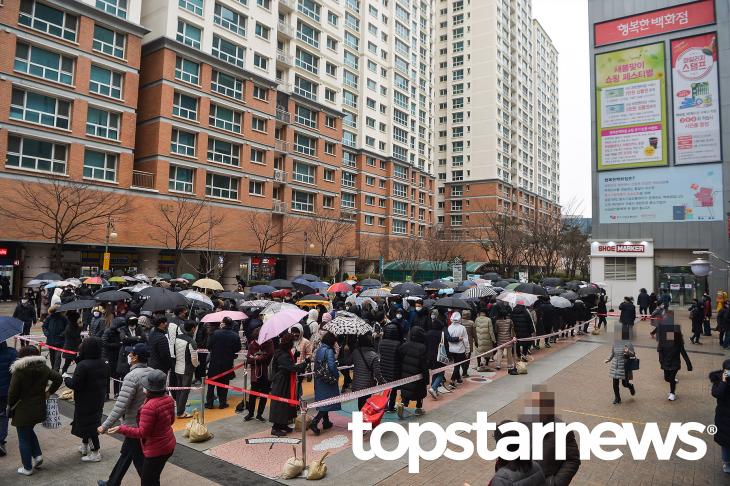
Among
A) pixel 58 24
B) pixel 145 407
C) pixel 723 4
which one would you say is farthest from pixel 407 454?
pixel 723 4

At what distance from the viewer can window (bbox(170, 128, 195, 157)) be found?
118 feet

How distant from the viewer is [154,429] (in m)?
4.81

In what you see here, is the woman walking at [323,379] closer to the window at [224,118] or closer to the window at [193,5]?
the window at [224,118]

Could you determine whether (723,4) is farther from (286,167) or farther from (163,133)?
(163,133)

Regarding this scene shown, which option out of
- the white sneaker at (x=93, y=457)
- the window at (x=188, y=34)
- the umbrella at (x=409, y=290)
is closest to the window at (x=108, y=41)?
the window at (x=188, y=34)

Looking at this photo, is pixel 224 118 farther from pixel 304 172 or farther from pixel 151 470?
pixel 151 470

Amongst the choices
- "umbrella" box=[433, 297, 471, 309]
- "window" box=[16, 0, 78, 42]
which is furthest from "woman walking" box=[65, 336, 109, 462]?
"window" box=[16, 0, 78, 42]

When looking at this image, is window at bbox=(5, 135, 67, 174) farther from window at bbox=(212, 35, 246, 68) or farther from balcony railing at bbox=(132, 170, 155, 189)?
window at bbox=(212, 35, 246, 68)

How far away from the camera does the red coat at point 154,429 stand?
15.7 ft

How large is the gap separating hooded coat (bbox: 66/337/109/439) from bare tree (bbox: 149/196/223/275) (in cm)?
2870

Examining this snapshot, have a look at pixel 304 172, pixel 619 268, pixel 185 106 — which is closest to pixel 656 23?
pixel 619 268

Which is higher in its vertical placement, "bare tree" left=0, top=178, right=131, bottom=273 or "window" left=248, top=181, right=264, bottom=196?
"window" left=248, top=181, right=264, bottom=196

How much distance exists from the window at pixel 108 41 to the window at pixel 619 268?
3994 cm

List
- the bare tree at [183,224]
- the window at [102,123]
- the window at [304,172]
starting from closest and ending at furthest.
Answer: the window at [102,123], the bare tree at [183,224], the window at [304,172]
